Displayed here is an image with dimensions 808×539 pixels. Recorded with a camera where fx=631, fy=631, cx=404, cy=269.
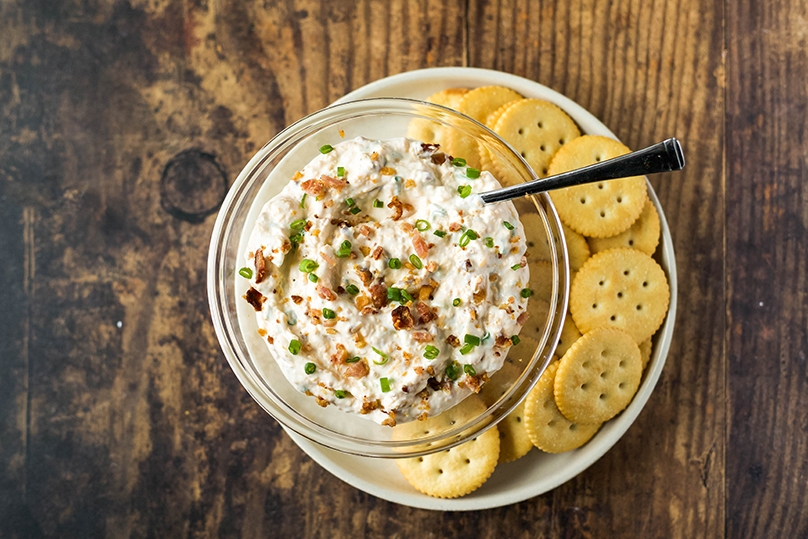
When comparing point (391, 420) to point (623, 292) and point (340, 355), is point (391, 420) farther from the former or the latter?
point (623, 292)

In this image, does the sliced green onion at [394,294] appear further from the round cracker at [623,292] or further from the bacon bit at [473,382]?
the round cracker at [623,292]

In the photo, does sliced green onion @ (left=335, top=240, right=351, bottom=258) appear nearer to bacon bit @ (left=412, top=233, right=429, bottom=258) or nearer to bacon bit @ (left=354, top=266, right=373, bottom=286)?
bacon bit @ (left=354, top=266, right=373, bottom=286)

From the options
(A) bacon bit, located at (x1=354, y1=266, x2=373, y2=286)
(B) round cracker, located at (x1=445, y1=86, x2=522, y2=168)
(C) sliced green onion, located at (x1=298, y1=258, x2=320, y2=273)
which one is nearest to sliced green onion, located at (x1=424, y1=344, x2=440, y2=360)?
(A) bacon bit, located at (x1=354, y1=266, x2=373, y2=286)

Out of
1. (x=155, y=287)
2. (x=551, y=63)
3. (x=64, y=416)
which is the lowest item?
(x=64, y=416)

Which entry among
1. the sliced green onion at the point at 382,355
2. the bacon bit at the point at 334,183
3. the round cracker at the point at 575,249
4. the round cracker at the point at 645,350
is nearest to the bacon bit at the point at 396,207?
the bacon bit at the point at 334,183

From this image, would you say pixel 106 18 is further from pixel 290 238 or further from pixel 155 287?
pixel 290 238

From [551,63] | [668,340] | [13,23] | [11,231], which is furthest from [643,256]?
[13,23]
